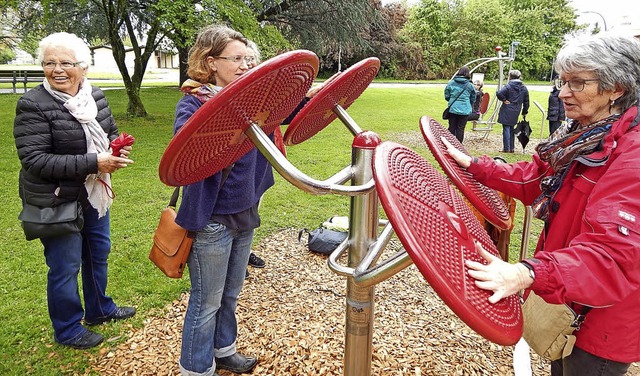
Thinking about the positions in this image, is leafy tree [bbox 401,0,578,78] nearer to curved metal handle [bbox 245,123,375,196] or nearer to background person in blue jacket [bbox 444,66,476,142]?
background person in blue jacket [bbox 444,66,476,142]

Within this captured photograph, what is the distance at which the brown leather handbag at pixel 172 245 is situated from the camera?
2.10 m

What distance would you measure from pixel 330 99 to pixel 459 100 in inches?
328

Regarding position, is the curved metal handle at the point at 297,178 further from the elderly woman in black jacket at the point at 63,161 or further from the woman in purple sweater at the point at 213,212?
the elderly woman in black jacket at the point at 63,161

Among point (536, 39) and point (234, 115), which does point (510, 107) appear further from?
point (536, 39)

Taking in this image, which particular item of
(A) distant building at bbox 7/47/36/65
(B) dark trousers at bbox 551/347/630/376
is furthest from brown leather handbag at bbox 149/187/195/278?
(A) distant building at bbox 7/47/36/65

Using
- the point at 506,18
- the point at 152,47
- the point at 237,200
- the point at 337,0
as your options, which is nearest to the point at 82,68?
the point at 237,200

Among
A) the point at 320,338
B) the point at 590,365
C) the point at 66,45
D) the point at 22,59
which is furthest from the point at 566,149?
the point at 22,59

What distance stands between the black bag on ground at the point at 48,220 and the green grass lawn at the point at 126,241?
0.85 m

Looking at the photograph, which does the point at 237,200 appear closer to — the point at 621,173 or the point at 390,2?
the point at 621,173

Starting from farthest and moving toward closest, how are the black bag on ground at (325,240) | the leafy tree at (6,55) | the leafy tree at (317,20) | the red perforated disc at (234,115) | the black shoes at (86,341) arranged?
the leafy tree at (6,55) < the leafy tree at (317,20) < the black bag on ground at (325,240) < the black shoes at (86,341) < the red perforated disc at (234,115)

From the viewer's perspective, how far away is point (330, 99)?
5.70 ft

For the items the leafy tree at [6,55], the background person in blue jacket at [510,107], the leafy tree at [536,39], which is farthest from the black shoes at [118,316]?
the leafy tree at [6,55]

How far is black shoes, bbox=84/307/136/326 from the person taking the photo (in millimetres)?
3146

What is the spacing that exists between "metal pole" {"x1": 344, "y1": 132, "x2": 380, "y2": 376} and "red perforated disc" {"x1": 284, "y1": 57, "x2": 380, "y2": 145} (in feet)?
0.80
